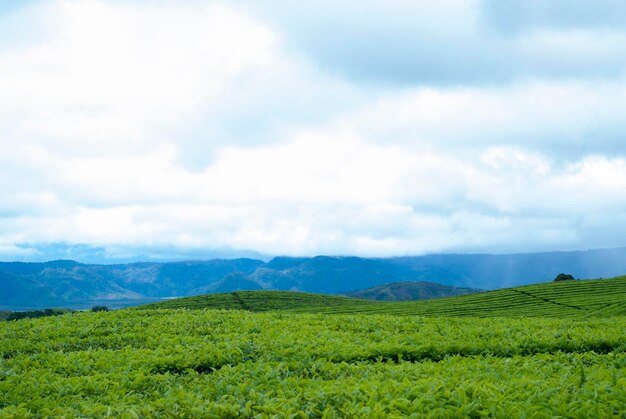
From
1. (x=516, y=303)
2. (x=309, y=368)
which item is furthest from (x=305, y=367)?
(x=516, y=303)

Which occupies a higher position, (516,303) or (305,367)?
(305,367)

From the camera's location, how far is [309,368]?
13875mm

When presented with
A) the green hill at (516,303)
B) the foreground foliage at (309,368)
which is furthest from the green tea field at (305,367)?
the green hill at (516,303)

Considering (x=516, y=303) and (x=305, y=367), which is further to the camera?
(x=516, y=303)

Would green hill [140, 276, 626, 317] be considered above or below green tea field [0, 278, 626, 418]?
below

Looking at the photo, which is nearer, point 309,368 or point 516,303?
point 309,368

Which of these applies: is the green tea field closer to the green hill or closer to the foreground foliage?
the foreground foliage

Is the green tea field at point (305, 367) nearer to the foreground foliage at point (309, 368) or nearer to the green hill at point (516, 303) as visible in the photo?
the foreground foliage at point (309, 368)

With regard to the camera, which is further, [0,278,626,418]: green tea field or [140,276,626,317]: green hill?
[140,276,626,317]: green hill

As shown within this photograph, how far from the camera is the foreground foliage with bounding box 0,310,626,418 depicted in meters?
9.34

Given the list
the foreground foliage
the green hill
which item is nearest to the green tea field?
A: the foreground foliage

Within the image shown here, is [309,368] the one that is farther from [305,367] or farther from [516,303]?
[516,303]

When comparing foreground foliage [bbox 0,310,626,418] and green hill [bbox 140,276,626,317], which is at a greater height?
foreground foliage [bbox 0,310,626,418]

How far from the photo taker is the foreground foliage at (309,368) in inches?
368
